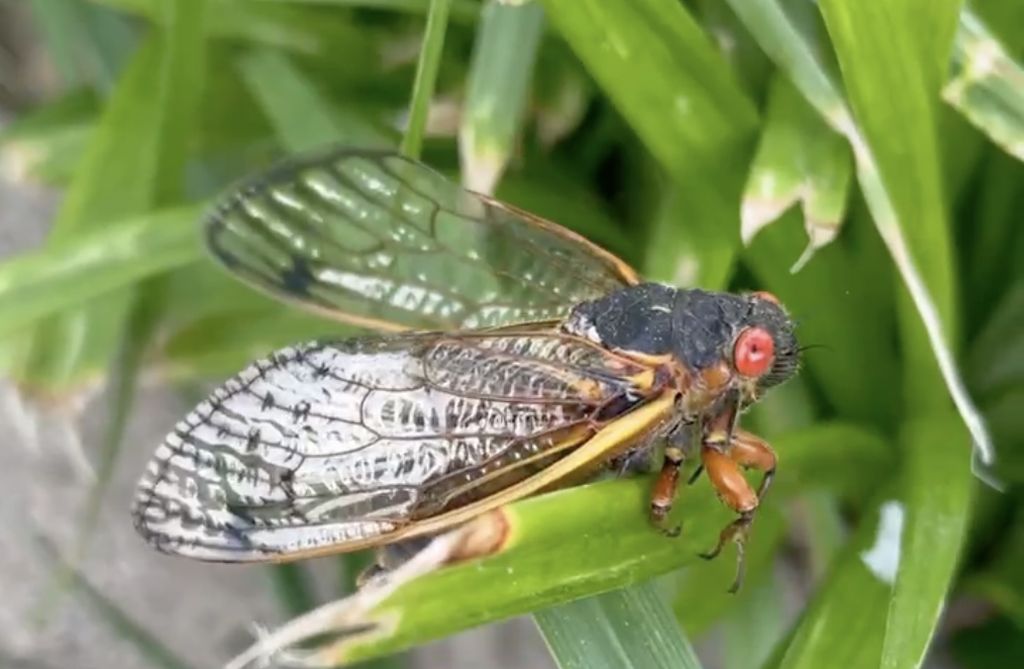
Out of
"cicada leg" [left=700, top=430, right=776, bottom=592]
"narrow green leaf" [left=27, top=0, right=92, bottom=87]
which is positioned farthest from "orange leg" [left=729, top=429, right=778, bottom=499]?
"narrow green leaf" [left=27, top=0, right=92, bottom=87]

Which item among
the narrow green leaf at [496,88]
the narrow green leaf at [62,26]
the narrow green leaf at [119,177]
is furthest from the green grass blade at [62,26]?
the narrow green leaf at [496,88]

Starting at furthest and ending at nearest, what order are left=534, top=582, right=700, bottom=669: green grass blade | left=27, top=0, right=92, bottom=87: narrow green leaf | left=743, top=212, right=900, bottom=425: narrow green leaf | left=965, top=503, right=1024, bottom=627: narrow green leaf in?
1. left=27, top=0, right=92, bottom=87: narrow green leaf
2. left=965, top=503, right=1024, bottom=627: narrow green leaf
3. left=743, top=212, right=900, bottom=425: narrow green leaf
4. left=534, top=582, right=700, bottom=669: green grass blade

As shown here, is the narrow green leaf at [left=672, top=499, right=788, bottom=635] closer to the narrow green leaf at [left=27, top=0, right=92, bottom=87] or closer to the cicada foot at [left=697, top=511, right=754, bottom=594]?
the cicada foot at [left=697, top=511, right=754, bottom=594]

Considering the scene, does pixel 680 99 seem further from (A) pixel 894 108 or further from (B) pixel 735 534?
(B) pixel 735 534

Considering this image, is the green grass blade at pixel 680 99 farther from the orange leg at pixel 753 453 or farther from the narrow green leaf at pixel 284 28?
the narrow green leaf at pixel 284 28

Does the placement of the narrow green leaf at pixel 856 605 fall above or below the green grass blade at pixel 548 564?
below

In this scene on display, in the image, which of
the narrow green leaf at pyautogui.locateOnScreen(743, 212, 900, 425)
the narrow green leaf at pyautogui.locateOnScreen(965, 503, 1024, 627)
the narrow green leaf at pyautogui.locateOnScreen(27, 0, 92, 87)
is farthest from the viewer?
the narrow green leaf at pyautogui.locateOnScreen(27, 0, 92, 87)

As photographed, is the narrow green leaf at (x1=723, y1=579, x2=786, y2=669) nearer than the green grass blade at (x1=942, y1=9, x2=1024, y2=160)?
No
